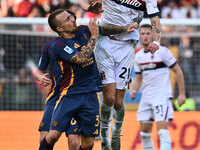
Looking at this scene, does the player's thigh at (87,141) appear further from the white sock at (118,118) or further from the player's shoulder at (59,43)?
the player's shoulder at (59,43)

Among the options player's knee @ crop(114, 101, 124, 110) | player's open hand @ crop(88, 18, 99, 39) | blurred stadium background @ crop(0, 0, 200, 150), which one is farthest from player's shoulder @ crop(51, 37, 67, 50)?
blurred stadium background @ crop(0, 0, 200, 150)

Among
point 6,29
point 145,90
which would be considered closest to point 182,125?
point 145,90

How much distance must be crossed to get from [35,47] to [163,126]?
418 cm

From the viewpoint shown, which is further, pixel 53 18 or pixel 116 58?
pixel 116 58

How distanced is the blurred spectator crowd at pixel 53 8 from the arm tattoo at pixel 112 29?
230 inches

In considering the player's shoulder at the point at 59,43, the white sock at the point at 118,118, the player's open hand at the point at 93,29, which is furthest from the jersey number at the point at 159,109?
the player's shoulder at the point at 59,43

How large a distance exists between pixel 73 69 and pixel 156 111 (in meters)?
2.37

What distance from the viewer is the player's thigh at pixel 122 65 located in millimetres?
6266

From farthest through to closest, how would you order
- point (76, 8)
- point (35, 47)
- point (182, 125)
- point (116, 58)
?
point (76, 8) < point (35, 47) < point (182, 125) < point (116, 58)

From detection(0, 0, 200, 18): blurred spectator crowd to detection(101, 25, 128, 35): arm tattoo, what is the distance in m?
5.84

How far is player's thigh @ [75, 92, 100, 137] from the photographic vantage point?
18.0 ft

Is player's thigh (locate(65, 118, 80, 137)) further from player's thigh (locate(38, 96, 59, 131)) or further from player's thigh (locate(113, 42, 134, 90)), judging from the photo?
player's thigh (locate(113, 42, 134, 90))

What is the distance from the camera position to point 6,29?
1065 cm

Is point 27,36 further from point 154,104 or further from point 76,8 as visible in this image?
point 154,104
